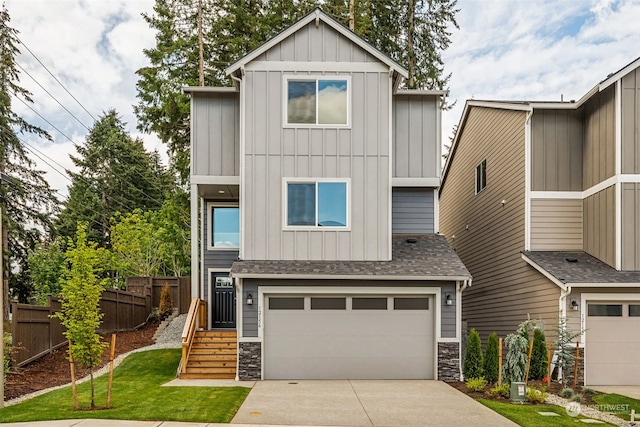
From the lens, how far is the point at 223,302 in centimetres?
1631

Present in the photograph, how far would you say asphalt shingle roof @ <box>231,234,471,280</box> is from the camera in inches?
493

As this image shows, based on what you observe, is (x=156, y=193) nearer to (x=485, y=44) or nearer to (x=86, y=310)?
(x=485, y=44)

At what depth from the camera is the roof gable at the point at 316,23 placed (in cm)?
1341

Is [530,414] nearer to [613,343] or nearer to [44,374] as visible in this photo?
[613,343]

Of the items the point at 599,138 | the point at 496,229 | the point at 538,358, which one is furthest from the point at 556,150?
the point at 538,358

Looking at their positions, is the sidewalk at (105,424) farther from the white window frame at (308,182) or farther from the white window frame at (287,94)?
the white window frame at (287,94)

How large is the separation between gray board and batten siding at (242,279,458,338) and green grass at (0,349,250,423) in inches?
69.2

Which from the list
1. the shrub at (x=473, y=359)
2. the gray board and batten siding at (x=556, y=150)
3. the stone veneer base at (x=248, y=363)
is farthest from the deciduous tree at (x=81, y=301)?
the gray board and batten siding at (x=556, y=150)

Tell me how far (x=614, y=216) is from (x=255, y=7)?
16.5 m

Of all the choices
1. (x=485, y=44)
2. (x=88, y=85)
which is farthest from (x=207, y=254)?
(x=88, y=85)

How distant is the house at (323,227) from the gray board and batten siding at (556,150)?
247 centimetres

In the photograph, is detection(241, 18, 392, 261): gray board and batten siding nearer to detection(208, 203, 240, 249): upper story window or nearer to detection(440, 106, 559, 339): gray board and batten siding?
detection(208, 203, 240, 249): upper story window

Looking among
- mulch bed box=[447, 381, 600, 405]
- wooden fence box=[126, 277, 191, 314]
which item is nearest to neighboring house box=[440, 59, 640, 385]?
mulch bed box=[447, 381, 600, 405]

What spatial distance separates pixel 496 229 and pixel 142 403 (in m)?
10.8
